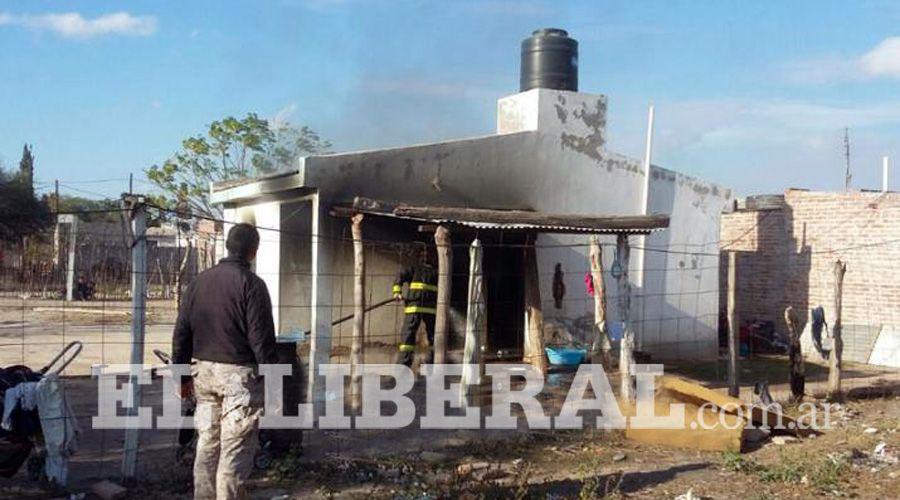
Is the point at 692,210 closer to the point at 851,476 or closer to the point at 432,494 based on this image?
the point at 851,476

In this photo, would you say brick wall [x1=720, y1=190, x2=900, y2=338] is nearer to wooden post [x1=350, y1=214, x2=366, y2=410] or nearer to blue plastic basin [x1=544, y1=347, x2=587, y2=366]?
blue plastic basin [x1=544, y1=347, x2=587, y2=366]

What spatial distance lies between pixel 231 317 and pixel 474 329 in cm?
461

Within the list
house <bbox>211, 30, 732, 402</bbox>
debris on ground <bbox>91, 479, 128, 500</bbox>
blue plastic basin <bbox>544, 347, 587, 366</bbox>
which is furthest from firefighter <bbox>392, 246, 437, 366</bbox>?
debris on ground <bbox>91, 479, 128, 500</bbox>

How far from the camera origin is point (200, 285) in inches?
211

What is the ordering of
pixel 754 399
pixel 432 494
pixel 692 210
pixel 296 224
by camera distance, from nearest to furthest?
pixel 432 494 < pixel 754 399 < pixel 296 224 < pixel 692 210

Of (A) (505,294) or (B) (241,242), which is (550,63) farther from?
(B) (241,242)

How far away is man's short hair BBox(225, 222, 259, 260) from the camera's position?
5316mm

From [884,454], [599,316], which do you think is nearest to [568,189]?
[599,316]

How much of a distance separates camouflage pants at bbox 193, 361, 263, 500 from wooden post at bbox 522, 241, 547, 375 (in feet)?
21.2

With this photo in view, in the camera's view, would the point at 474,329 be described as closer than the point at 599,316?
Yes

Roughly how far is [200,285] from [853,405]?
28.9ft

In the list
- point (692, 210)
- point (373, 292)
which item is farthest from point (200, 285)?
point (692, 210)

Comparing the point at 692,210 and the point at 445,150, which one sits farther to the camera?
the point at 692,210

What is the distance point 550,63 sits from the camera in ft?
44.9
